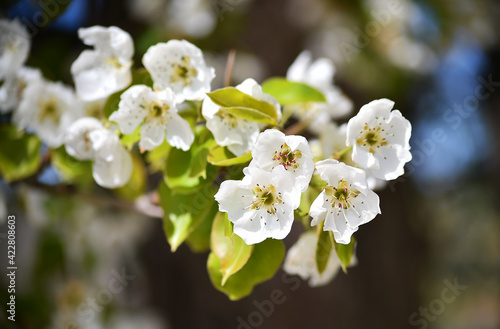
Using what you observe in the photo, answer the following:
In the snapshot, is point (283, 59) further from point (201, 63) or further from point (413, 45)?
point (201, 63)

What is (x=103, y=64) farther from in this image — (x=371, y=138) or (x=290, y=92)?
(x=371, y=138)

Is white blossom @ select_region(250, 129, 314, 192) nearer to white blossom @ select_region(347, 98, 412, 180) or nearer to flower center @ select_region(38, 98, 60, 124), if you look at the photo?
white blossom @ select_region(347, 98, 412, 180)

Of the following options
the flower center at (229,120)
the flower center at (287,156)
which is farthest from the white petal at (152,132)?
the flower center at (287,156)

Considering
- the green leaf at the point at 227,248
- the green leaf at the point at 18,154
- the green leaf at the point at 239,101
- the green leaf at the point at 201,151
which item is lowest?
the green leaf at the point at 18,154

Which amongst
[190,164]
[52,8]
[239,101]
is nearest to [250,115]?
[239,101]

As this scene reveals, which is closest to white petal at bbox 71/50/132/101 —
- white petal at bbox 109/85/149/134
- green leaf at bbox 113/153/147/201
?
white petal at bbox 109/85/149/134

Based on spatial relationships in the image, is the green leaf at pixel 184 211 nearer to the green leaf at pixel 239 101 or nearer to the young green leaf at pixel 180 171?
the young green leaf at pixel 180 171
